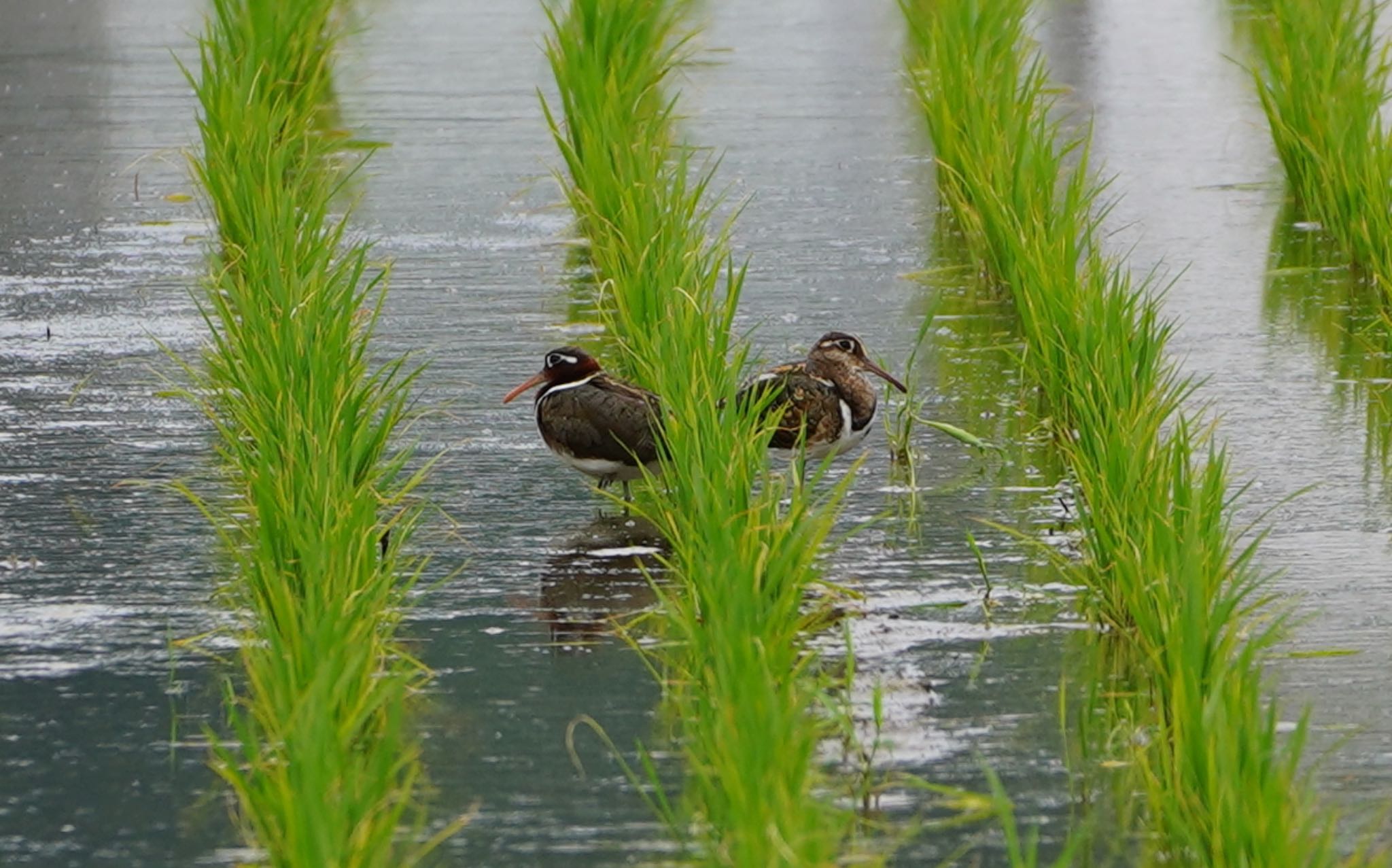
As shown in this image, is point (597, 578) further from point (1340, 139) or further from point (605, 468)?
point (1340, 139)

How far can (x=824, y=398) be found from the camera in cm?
605

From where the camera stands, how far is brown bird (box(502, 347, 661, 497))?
5828mm

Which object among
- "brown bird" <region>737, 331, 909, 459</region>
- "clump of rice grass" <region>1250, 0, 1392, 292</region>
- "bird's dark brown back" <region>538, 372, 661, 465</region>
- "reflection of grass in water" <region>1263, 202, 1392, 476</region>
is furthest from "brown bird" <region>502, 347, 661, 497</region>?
"clump of rice grass" <region>1250, 0, 1392, 292</region>

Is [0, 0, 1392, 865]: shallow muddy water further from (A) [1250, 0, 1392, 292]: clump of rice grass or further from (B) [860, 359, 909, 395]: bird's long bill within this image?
(A) [1250, 0, 1392, 292]: clump of rice grass

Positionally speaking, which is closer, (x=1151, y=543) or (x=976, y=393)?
(x=1151, y=543)

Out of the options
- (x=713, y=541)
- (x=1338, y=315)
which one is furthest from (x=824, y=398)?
(x=1338, y=315)

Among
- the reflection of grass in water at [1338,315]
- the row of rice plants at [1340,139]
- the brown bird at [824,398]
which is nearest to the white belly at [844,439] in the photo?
the brown bird at [824,398]

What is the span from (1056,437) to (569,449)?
4.45ft

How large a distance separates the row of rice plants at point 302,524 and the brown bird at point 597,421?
369mm

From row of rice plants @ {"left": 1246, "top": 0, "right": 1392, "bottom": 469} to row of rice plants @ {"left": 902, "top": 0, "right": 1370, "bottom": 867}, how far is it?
719 mm

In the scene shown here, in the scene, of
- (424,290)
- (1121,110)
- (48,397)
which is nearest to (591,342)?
(424,290)

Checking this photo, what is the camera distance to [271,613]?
4852mm

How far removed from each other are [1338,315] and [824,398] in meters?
2.70

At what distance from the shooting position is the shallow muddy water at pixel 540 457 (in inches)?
171
